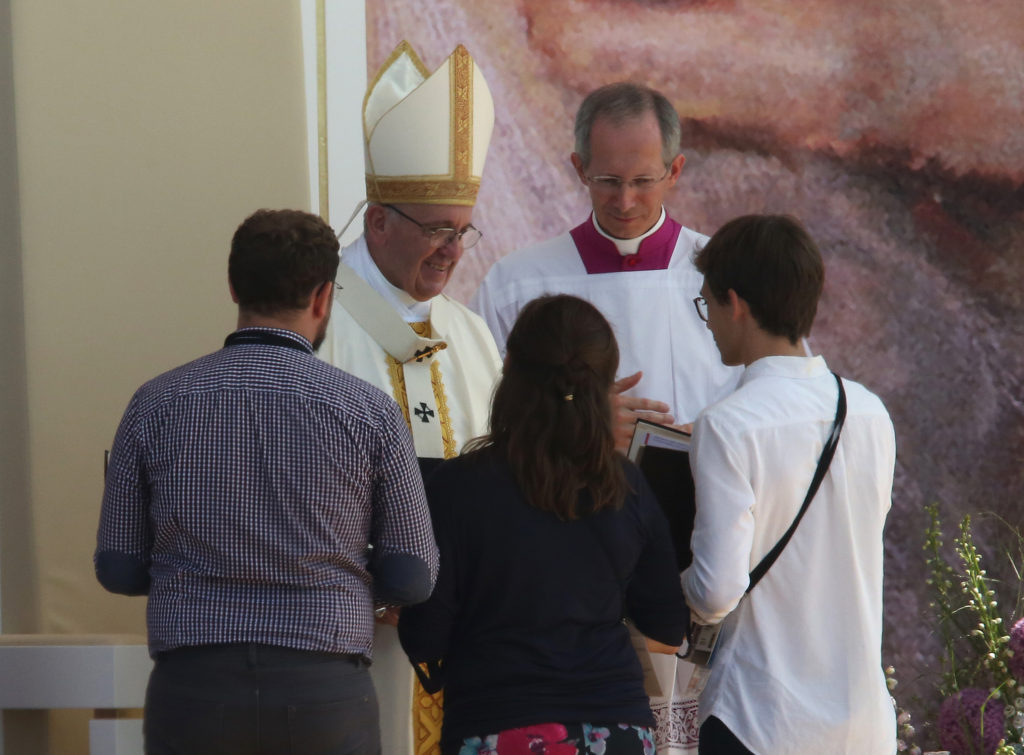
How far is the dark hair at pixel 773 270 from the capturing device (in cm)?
221

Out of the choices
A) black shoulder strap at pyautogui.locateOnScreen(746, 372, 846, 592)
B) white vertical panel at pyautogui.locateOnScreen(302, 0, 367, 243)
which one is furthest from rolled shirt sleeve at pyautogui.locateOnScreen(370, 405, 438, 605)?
white vertical panel at pyautogui.locateOnScreen(302, 0, 367, 243)

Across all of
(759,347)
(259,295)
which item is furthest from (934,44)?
(259,295)

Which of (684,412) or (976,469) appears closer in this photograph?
(684,412)

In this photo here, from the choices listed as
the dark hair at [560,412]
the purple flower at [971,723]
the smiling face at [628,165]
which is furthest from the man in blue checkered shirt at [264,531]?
the purple flower at [971,723]

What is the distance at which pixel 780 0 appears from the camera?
4523mm

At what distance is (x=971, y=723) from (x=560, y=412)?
1.88 m

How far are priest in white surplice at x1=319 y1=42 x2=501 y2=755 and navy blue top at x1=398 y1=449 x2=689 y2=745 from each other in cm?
92

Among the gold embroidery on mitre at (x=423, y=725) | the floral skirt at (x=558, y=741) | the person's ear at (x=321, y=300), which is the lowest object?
the gold embroidery on mitre at (x=423, y=725)

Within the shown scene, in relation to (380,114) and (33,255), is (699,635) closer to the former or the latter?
(380,114)

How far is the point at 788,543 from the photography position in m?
2.16

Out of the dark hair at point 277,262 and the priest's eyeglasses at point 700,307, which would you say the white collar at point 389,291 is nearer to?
the priest's eyeglasses at point 700,307

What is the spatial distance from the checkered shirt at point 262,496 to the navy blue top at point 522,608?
0.22 feet

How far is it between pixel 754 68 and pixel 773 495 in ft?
8.89

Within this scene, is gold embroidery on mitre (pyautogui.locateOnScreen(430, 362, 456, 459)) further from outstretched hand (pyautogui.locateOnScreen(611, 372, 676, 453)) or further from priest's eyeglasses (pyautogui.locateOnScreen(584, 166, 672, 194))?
priest's eyeglasses (pyautogui.locateOnScreen(584, 166, 672, 194))
